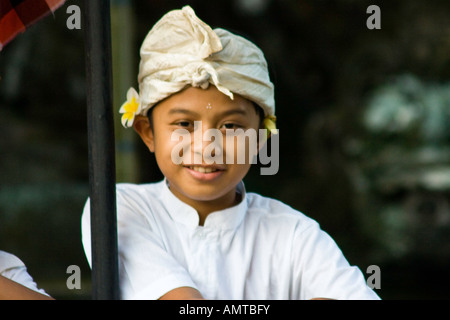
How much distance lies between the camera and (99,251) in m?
1.09

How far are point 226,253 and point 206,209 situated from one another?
4.6 inches

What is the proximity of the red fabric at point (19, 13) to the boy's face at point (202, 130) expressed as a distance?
1.00ft

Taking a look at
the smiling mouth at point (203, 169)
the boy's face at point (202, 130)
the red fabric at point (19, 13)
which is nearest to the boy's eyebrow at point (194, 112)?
the boy's face at point (202, 130)

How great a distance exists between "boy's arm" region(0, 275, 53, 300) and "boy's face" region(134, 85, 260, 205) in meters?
0.37

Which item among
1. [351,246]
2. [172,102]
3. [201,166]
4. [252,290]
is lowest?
[351,246]

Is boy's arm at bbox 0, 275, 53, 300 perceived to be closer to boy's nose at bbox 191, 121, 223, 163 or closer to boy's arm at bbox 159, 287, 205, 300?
boy's arm at bbox 159, 287, 205, 300

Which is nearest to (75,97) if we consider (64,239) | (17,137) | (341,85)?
(17,137)

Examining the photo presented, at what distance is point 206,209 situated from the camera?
5.08 ft

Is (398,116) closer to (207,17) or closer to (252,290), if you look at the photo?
(207,17)

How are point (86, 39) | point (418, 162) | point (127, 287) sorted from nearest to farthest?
point (86, 39)
point (127, 287)
point (418, 162)

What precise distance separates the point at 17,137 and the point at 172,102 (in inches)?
98.8

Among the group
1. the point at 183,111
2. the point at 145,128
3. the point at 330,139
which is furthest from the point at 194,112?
the point at 330,139

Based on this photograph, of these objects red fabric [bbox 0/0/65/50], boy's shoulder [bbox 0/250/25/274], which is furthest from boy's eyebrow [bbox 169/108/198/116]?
boy's shoulder [bbox 0/250/25/274]

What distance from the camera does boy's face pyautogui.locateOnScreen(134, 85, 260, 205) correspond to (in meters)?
1.41
